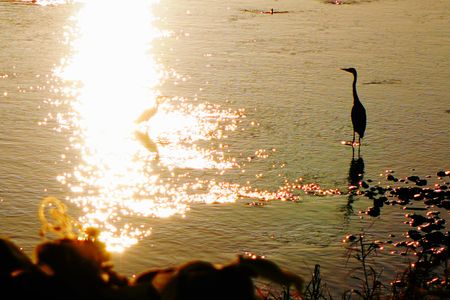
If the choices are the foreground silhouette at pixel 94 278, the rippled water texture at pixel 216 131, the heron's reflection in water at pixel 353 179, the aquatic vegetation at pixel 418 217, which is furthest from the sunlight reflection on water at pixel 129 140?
the foreground silhouette at pixel 94 278

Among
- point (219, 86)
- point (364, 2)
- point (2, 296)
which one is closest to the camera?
point (2, 296)

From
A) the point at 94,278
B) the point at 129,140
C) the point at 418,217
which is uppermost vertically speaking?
the point at 94,278

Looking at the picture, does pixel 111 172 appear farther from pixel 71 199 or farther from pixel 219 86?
pixel 219 86

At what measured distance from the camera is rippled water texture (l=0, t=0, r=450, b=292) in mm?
7992

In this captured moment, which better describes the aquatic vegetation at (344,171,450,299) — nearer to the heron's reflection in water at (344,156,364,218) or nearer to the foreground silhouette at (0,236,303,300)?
the heron's reflection in water at (344,156,364,218)

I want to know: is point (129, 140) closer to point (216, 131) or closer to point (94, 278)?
point (216, 131)

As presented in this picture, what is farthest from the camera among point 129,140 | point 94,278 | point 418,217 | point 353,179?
point 129,140

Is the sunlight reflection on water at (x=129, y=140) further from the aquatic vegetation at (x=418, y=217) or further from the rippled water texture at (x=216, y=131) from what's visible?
the aquatic vegetation at (x=418, y=217)

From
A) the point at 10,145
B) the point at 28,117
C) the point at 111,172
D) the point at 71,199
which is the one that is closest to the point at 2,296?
the point at 71,199

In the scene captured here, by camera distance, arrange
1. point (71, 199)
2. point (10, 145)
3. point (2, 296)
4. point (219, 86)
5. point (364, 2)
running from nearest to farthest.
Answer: point (2, 296)
point (71, 199)
point (10, 145)
point (219, 86)
point (364, 2)

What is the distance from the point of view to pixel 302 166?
32.4 feet

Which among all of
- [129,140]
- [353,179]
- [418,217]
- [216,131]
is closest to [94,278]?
[418,217]

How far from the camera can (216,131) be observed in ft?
37.2

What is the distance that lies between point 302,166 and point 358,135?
5.69 feet
